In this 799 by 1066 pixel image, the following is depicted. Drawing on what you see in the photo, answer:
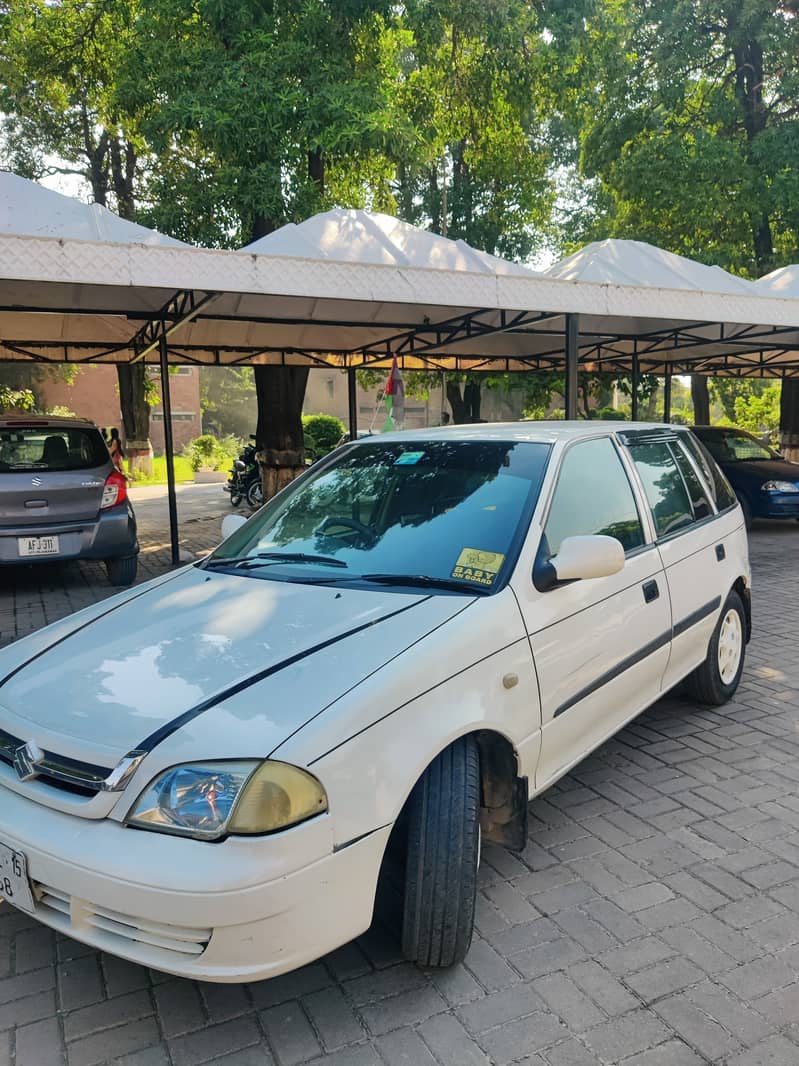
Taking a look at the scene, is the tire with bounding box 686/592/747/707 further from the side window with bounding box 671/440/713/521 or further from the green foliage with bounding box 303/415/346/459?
the green foliage with bounding box 303/415/346/459

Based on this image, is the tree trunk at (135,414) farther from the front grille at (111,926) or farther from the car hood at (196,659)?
the front grille at (111,926)

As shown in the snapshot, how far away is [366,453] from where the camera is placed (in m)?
3.87

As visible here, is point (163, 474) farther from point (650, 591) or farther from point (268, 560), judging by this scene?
point (650, 591)

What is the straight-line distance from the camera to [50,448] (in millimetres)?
7738

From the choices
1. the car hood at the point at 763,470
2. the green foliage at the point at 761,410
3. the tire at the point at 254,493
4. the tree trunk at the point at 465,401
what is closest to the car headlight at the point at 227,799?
the car hood at the point at 763,470

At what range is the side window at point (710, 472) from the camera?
186 inches

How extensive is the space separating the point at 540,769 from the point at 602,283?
23.2 ft

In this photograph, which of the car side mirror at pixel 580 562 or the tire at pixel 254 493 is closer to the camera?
the car side mirror at pixel 580 562

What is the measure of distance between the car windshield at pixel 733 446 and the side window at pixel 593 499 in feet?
30.3

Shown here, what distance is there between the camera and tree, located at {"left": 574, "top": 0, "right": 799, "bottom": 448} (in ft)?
51.0

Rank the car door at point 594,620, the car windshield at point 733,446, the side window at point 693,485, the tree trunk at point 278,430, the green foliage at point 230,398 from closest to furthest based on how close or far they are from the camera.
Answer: the car door at point 594,620 < the side window at point 693,485 < the car windshield at point 733,446 < the tree trunk at point 278,430 < the green foliage at point 230,398

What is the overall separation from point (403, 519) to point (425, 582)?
47cm

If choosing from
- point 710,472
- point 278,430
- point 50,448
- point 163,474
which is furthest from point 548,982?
point 163,474

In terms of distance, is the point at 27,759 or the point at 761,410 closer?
the point at 27,759
